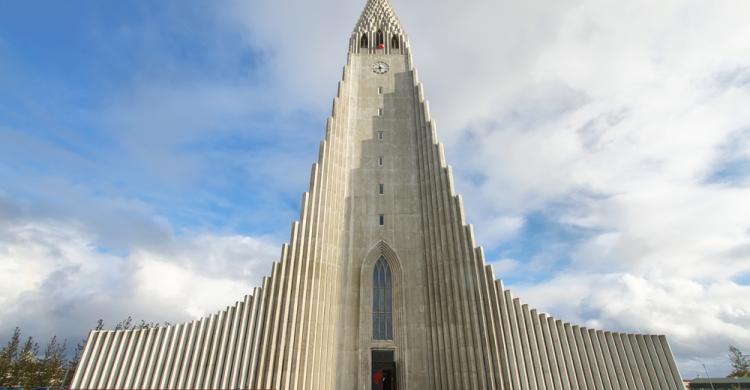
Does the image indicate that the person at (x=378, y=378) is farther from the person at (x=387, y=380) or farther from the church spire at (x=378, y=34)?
the church spire at (x=378, y=34)

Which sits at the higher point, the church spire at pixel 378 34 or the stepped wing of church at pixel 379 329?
the church spire at pixel 378 34

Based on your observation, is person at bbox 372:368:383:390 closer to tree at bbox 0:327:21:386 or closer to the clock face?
the clock face

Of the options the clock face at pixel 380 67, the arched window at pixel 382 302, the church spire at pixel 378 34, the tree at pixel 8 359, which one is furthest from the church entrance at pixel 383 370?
the tree at pixel 8 359

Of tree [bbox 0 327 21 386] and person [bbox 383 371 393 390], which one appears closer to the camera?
person [bbox 383 371 393 390]

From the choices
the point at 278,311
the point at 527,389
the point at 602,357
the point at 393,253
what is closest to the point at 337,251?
the point at 393,253

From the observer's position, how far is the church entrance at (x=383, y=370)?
18.6 m

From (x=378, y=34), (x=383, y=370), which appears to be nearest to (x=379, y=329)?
(x=383, y=370)

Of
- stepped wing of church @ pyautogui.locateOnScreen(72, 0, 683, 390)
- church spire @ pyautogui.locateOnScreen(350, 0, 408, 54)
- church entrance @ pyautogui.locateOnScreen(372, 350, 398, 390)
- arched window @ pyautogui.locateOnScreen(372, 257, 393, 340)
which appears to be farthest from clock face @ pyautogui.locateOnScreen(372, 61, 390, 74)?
church entrance @ pyautogui.locateOnScreen(372, 350, 398, 390)

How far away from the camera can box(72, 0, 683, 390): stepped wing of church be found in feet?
55.7

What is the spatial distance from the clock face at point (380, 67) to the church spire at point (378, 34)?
1.67 m

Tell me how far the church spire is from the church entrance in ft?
77.2

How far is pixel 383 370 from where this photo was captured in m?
18.8

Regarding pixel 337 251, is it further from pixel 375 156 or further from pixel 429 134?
pixel 429 134

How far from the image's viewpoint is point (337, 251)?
68.4ft
